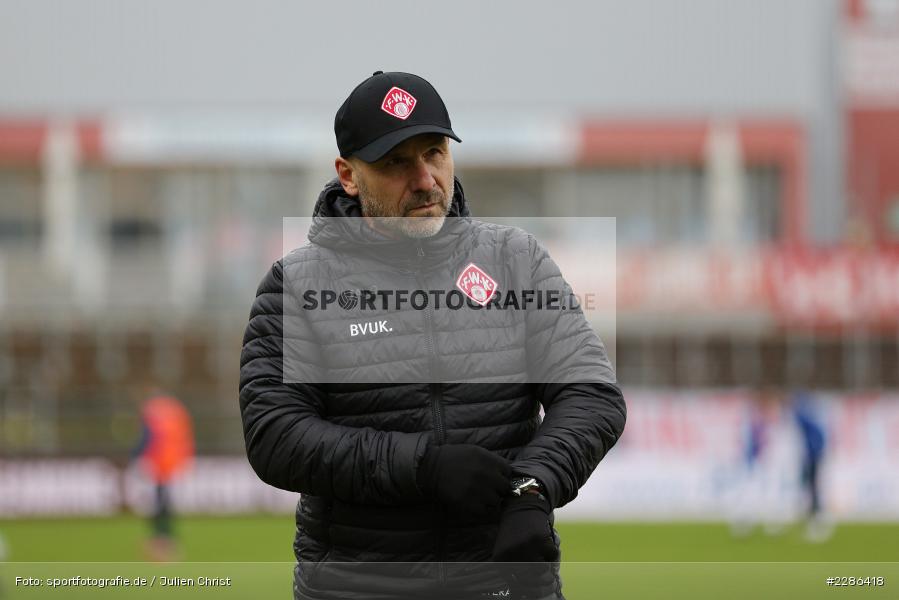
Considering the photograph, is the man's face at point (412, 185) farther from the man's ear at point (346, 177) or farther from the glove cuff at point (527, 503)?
the glove cuff at point (527, 503)

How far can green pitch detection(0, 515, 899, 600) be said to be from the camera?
10.8 metres

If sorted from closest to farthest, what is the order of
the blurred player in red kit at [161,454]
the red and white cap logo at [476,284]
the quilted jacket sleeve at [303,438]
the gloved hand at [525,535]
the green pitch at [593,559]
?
the gloved hand at [525,535] < the quilted jacket sleeve at [303,438] < the red and white cap logo at [476,284] < the green pitch at [593,559] < the blurred player in red kit at [161,454]

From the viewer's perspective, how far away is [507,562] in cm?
301

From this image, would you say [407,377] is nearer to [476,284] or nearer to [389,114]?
[476,284]

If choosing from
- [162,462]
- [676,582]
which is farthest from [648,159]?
[676,582]

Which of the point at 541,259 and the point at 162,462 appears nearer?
the point at 541,259

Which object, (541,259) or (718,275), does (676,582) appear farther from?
(718,275)

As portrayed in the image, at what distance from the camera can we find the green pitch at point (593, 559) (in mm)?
10836

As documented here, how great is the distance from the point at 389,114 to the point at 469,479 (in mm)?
860

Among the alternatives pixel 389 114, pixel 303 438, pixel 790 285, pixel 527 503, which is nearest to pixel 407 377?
pixel 303 438

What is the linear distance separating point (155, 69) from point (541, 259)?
3099 centimetres

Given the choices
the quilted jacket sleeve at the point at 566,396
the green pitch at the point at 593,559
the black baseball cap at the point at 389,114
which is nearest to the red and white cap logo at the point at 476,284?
the quilted jacket sleeve at the point at 566,396

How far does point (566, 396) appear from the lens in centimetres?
314

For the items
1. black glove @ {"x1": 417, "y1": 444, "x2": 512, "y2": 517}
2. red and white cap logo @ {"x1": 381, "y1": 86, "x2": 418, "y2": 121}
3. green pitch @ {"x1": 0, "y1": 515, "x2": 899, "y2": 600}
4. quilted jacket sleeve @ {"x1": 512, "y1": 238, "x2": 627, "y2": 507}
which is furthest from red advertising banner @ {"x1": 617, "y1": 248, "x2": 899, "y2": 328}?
black glove @ {"x1": 417, "y1": 444, "x2": 512, "y2": 517}
